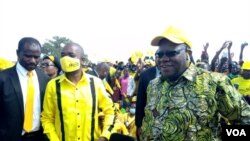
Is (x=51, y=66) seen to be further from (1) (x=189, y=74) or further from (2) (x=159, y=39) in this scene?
(1) (x=189, y=74)

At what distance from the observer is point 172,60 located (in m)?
3.21

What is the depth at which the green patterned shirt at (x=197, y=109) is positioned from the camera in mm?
3076

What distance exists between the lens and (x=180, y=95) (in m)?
3.17

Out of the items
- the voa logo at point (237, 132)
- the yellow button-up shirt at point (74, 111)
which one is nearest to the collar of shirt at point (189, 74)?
the voa logo at point (237, 132)

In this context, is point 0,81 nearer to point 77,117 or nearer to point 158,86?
point 77,117

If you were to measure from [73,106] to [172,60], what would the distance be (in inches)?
49.6

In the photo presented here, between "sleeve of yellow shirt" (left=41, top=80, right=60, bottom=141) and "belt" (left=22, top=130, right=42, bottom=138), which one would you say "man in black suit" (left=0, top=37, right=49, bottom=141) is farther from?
"sleeve of yellow shirt" (left=41, top=80, right=60, bottom=141)

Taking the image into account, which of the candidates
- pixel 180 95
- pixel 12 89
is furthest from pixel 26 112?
pixel 180 95

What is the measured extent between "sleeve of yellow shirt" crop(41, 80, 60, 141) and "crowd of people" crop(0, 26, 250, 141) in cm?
1

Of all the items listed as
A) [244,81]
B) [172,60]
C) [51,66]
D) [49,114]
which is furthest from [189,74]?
[244,81]

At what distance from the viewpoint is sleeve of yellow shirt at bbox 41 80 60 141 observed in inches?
160

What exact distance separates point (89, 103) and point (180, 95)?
1.20m

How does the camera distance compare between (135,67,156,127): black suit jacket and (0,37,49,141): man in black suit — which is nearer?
(0,37,49,141): man in black suit

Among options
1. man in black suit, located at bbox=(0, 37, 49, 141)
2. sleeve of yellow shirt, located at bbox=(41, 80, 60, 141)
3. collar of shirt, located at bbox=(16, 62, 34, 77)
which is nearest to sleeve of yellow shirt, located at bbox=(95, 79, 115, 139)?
sleeve of yellow shirt, located at bbox=(41, 80, 60, 141)
